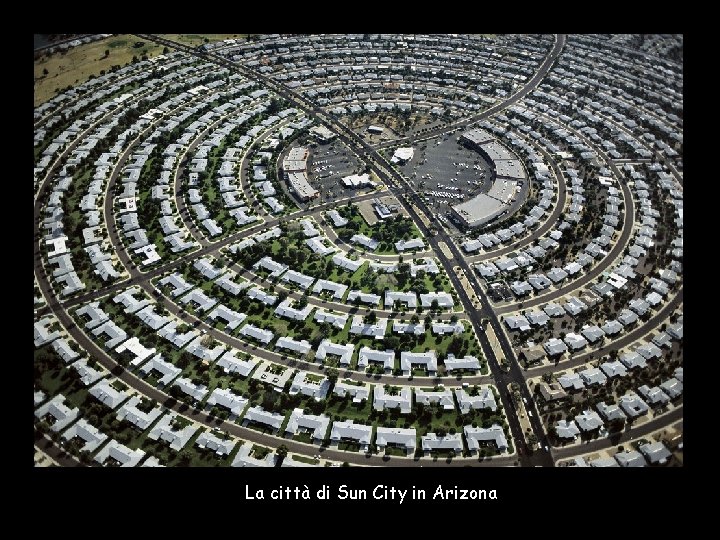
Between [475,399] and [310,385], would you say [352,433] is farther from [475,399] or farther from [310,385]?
[475,399]

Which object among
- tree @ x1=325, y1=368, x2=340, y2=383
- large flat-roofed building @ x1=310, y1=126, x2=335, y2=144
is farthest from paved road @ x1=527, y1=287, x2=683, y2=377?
large flat-roofed building @ x1=310, y1=126, x2=335, y2=144

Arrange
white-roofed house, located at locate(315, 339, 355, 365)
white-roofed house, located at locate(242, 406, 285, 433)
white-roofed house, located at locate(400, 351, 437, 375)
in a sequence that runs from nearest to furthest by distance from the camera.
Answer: white-roofed house, located at locate(242, 406, 285, 433) < white-roofed house, located at locate(400, 351, 437, 375) < white-roofed house, located at locate(315, 339, 355, 365)

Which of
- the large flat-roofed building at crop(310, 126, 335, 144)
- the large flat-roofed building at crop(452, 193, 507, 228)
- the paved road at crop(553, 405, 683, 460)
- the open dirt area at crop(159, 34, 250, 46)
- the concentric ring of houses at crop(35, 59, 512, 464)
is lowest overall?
the paved road at crop(553, 405, 683, 460)

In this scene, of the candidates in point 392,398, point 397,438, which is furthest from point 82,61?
point 397,438

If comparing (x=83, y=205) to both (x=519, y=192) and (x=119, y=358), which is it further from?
(x=519, y=192)

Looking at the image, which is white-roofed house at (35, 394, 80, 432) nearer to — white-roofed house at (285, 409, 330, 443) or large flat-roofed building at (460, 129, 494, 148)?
white-roofed house at (285, 409, 330, 443)

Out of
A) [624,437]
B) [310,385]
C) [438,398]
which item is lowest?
[624,437]

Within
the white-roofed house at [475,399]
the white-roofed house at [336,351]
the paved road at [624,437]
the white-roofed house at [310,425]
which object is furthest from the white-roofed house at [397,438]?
the paved road at [624,437]
